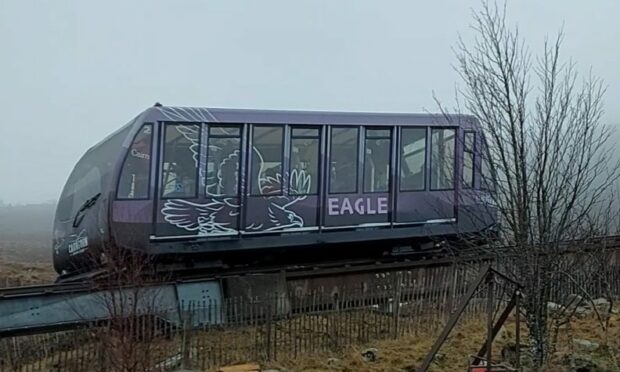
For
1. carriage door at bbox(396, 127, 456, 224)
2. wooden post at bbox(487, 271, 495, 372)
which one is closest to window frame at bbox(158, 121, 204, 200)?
carriage door at bbox(396, 127, 456, 224)

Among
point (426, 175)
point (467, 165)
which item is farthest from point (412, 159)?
point (467, 165)

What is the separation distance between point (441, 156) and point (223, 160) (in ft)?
13.4

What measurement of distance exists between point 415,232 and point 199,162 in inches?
165

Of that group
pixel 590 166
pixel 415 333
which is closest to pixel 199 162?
pixel 415 333

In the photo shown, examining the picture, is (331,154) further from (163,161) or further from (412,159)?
(163,161)

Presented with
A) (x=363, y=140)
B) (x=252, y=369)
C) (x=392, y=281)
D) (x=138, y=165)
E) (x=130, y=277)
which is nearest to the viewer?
(x=252, y=369)

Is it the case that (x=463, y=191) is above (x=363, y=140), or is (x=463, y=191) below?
below

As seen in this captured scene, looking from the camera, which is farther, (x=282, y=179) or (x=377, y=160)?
(x=377, y=160)

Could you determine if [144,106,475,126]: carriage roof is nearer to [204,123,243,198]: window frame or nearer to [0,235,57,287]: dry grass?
[204,123,243,198]: window frame

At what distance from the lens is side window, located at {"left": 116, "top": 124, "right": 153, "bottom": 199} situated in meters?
9.29

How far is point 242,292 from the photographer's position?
9.58 m

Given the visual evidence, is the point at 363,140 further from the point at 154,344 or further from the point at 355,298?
the point at 154,344

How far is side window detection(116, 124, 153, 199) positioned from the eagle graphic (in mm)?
446

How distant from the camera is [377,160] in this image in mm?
10930
